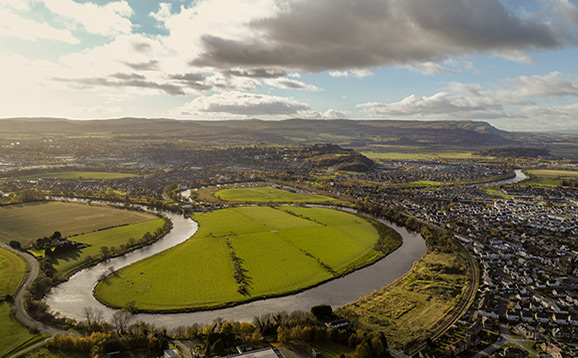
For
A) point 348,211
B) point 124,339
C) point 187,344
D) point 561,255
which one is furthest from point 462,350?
point 348,211

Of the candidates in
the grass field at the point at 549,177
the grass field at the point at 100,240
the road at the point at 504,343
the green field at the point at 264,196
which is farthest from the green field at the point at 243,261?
the grass field at the point at 549,177

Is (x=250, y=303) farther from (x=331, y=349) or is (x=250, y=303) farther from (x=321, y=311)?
(x=331, y=349)

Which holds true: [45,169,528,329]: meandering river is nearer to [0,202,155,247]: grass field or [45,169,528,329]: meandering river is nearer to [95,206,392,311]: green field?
[95,206,392,311]: green field

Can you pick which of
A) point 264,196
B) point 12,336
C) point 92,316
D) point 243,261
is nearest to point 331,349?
point 243,261

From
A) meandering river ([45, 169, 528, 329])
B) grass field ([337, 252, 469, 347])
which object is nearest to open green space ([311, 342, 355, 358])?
grass field ([337, 252, 469, 347])

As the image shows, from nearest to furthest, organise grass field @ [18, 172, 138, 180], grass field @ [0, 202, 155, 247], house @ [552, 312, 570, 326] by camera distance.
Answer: house @ [552, 312, 570, 326]
grass field @ [0, 202, 155, 247]
grass field @ [18, 172, 138, 180]

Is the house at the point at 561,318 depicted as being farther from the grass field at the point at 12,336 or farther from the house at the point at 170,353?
the grass field at the point at 12,336

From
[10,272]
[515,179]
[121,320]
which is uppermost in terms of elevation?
[515,179]
